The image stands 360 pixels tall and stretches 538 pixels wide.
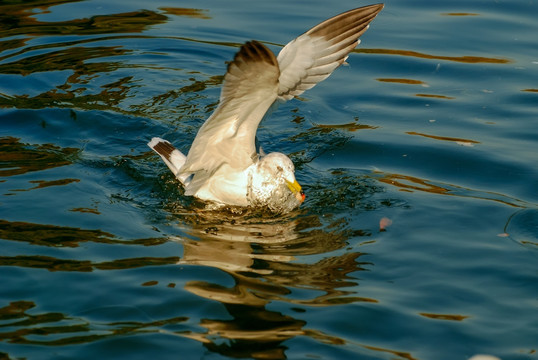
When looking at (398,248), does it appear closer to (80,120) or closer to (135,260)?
(135,260)

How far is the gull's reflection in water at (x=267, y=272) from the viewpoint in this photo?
4988 millimetres

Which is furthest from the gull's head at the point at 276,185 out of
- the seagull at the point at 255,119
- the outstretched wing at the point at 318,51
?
the outstretched wing at the point at 318,51

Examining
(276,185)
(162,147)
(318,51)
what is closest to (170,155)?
(162,147)

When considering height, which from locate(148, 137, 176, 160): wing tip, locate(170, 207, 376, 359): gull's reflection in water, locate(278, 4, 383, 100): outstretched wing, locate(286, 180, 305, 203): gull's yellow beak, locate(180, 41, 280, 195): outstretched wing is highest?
locate(278, 4, 383, 100): outstretched wing

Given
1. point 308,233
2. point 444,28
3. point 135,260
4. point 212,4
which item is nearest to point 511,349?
point 308,233

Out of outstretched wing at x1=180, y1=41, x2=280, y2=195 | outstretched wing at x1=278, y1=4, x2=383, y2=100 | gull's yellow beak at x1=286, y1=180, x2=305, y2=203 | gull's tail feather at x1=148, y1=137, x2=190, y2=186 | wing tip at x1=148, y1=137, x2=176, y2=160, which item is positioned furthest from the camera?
wing tip at x1=148, y1=137, x2=176, y2=160

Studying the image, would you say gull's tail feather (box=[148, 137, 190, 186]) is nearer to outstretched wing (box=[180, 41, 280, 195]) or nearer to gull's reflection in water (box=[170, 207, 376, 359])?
outstretched wing (box=[180, 41, 280, 195])

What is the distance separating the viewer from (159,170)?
8016mm

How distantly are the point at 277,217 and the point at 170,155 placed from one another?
130cm

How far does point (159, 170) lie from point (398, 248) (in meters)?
2.77

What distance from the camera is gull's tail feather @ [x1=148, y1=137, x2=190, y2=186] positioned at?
7.61 meters

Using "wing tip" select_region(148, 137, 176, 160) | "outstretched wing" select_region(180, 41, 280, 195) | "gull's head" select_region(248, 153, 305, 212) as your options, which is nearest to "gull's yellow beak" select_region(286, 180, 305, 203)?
"gull's head" select_region(248, 153, 305, 212)

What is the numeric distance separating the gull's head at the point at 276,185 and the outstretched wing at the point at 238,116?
160mm

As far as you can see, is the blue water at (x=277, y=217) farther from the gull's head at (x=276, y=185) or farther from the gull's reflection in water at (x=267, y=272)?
the gull's head at (x=276, y=185)
